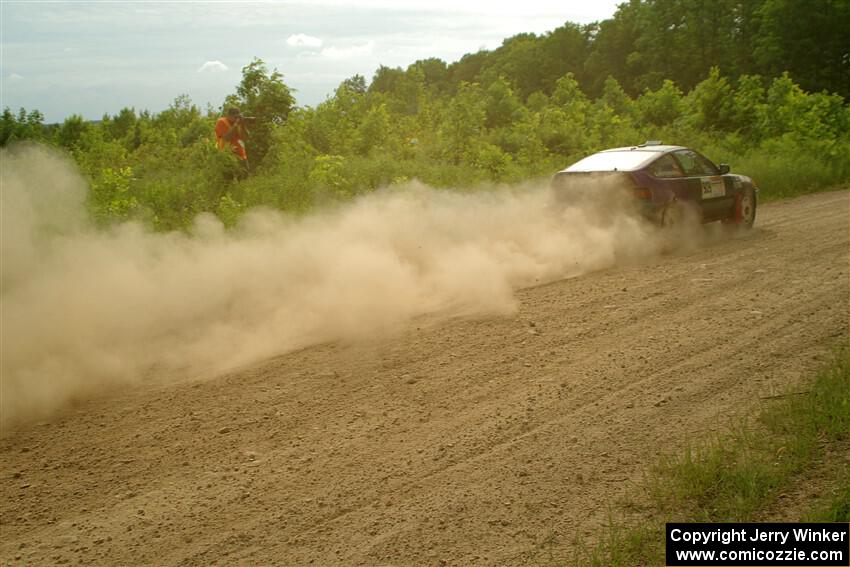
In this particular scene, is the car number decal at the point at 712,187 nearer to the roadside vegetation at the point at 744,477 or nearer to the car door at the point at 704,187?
the car door at the point at 704,187

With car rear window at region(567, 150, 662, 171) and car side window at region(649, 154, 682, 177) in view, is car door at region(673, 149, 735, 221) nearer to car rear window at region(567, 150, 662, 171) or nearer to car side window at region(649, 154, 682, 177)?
car side window at region(649, 154, 682, 177)

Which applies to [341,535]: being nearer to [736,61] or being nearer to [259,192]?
[259,192]

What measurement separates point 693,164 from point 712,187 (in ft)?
1.69

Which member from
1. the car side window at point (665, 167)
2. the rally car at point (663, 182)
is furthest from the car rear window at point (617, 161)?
the car side window at point (665, 167)

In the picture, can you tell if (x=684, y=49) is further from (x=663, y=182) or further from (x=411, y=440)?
(x=411, y=440)

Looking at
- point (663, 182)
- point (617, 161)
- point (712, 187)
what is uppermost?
point (617, 161)

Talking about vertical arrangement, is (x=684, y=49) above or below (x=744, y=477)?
above

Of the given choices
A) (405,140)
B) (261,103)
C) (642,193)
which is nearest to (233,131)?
(261,103)

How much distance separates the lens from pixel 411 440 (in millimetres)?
5262

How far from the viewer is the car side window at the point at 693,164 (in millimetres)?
11984

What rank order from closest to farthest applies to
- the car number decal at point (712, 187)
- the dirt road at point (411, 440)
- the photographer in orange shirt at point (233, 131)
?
1. the dirt road at point (411, 440)
2. the car number decal at point (712, 187)
3. the photographer in orange shirt at point (233, 131)

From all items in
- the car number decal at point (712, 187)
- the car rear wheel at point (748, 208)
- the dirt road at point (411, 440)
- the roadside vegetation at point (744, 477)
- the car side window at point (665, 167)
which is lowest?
the roadside vegetation at point (744, 477)

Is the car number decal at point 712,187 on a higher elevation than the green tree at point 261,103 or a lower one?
lower

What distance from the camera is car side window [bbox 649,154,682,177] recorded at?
11.4 metres
